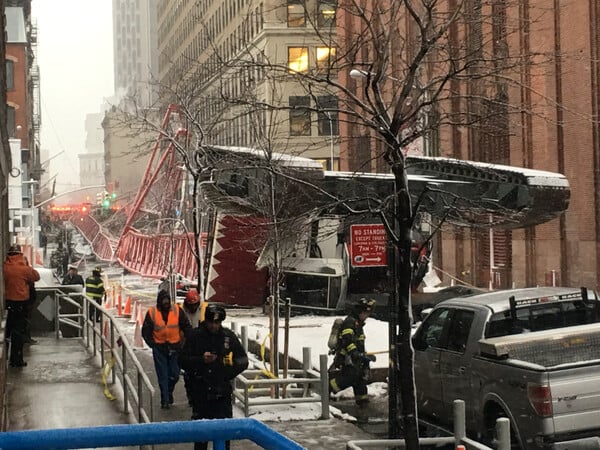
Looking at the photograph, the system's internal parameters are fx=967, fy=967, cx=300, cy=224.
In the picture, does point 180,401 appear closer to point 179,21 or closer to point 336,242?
point 336,242

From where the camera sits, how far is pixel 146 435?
327cm

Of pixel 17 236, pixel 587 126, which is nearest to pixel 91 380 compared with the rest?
pixel 587 126

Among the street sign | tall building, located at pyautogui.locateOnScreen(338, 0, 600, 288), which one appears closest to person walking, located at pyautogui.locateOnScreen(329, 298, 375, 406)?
the street sign

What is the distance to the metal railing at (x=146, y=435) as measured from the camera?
312 cm

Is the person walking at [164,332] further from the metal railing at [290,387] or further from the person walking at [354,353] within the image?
the person walking at [354,353]

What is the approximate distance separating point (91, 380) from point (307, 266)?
63.2ft

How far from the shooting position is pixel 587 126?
115ft

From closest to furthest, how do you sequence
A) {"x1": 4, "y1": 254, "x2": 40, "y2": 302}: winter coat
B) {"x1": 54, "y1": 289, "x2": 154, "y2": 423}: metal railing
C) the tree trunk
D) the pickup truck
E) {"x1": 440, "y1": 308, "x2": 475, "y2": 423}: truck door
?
the tree trunk < the pickup truck < {"x1": 54, "y1": 289, "x2": 154, "y2": 423}: metal railing < {"x1": 440, "y1": 308, "x2": 475, "y2": 423}: truck door < {"x1": 4, "y1": 254, "x2": 40, "y2": 302}: winter coat

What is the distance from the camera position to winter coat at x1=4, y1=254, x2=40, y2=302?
45.5 feet

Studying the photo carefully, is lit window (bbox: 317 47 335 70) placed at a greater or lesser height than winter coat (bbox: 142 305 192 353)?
greater

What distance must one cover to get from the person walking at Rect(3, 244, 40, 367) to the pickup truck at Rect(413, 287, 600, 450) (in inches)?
230

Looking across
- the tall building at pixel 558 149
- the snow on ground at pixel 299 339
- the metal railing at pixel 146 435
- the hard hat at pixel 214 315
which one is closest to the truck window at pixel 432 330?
the snow on ground at pixel 299 339

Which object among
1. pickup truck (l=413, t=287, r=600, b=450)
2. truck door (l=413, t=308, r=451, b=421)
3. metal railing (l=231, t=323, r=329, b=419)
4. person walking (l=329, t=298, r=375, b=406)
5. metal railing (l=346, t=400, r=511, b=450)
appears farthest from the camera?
person walking (l=329, t=298, r=375, b=406)

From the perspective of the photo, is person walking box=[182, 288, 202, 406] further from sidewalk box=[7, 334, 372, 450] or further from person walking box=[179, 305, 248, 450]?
person walking box=[179, 305, 248, 450]
